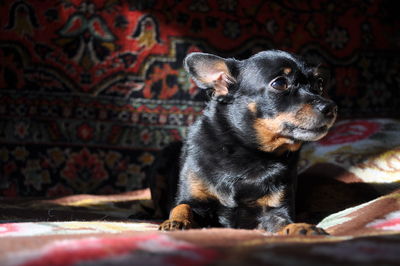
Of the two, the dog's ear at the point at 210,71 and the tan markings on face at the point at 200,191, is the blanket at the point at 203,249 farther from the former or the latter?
the dog's ear at the point at 210,71

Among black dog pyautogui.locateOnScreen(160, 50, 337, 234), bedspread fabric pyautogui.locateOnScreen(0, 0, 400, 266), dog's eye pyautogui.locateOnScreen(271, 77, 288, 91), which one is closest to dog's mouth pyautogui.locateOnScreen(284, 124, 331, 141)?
black dog pyautogui.locateOnScreen(160, 50, 337, 234)

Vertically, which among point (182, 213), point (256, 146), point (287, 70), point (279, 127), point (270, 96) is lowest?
point (182, 213)

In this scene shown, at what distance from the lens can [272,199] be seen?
2.02m

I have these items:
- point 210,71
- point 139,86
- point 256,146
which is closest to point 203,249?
point 256,146

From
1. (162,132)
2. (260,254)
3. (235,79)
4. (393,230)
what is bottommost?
(162,132)

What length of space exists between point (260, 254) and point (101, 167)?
272cm

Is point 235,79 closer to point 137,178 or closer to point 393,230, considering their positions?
point 393,230

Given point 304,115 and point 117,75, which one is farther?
point 117,75

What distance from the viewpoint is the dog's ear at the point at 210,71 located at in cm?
225

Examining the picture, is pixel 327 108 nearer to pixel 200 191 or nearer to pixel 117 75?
pixel 200 191

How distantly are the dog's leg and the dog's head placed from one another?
44 cm

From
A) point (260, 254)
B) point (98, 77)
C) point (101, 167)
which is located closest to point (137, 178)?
point (101, 167)

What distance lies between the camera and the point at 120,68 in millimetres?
3672

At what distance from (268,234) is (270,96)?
73cm
